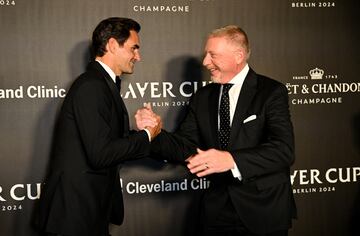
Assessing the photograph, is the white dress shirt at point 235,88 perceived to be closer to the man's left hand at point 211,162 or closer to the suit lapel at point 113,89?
the man's left hand at point 211,162

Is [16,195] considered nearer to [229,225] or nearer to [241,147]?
[229,225]

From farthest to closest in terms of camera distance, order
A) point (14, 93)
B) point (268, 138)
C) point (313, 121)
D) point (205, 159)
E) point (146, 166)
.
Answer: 1. point (313, 121)
2. point (146, 166)
3. point (14, 93)
4. point (268, 138)
5. point (205, 159)

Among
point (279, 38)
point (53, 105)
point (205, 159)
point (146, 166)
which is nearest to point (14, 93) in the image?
point (53, 105)

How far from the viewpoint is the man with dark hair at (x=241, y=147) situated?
2645 mm

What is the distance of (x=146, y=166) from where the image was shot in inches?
139

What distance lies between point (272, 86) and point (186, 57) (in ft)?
2.90

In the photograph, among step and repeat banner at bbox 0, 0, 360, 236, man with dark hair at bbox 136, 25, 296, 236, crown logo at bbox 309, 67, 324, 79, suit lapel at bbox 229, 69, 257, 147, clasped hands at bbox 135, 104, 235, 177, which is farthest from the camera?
crown logo at bbox 309, 67, 324, 79

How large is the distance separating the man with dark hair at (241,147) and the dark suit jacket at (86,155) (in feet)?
0.95

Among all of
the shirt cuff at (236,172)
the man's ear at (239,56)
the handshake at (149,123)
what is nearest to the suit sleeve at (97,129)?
the handshake at (149,123)

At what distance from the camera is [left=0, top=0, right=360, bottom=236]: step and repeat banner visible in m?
3.32

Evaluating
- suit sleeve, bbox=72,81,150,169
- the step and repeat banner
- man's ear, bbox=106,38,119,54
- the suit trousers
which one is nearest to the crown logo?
the step and repeat banner

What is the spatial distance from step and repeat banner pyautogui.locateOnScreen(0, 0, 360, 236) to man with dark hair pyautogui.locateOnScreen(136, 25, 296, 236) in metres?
0.60

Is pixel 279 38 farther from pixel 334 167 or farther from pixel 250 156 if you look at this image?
pixel 250 156

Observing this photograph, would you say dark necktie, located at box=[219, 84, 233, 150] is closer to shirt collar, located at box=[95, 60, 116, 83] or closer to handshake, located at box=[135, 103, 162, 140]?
handshake, located at box=[135, 103, 162, 140]
